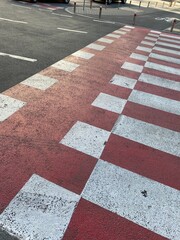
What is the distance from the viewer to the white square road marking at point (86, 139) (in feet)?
13.4

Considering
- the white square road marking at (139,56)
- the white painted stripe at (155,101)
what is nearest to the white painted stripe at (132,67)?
the white square road marking at (139,56)

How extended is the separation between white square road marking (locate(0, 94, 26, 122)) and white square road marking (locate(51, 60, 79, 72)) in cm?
236

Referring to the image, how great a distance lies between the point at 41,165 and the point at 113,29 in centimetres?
1179

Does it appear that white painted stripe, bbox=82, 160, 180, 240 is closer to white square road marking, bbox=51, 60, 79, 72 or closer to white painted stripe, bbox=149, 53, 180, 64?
white square road marking, bbox=51, 60, 79, 72

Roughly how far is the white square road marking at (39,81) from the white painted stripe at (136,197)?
285 cm

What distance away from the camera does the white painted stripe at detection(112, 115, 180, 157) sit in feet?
14.7

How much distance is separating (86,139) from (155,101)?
2.43 metres

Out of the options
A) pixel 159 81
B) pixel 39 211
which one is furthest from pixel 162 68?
pixel 39 211

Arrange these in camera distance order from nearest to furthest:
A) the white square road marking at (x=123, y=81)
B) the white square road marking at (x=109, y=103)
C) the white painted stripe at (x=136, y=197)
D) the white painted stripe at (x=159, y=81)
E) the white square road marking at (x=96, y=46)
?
the white painted stripe at (x=136, y=197), the white square road marking at (x=109, y=103), the white square road marking at (x=123, y=81), the white painted stripe at (x=159, y=81), the white square road marking at (x=96, y=46)

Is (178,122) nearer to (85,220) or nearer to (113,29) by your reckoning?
(85,220)

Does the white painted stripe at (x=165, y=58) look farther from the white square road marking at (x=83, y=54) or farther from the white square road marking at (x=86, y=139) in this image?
the white square road marking at (x=86, y=139)

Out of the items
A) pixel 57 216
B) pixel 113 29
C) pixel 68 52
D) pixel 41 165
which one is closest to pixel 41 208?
pixel 57 216

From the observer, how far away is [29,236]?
2682mm

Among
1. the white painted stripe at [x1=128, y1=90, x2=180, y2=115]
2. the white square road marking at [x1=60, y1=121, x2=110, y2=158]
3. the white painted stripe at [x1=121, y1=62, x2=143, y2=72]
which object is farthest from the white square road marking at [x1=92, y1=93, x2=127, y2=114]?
the white painted stripe at [x1=121, y1=62, x2=143, y2=72]
